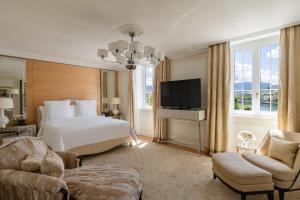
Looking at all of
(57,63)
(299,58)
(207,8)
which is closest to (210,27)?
(207,8)

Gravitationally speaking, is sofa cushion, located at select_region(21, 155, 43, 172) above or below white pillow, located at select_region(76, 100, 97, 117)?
below

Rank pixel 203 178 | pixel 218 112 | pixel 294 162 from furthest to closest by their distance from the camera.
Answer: pixel 218 112 → pixel 203 178 → pixel 294 162

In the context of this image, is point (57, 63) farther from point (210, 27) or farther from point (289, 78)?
point (289, 78)

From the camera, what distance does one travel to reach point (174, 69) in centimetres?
474

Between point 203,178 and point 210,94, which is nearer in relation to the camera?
point 203,178

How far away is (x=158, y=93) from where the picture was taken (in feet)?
15.7

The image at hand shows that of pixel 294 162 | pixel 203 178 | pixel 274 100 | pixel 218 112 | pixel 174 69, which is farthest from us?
pixel 174 69

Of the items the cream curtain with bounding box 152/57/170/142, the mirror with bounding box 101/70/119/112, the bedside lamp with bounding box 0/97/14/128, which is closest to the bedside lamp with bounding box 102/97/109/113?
the mirror with bounding box 101/70/119/112

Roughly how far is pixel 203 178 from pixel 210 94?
72.5 inches

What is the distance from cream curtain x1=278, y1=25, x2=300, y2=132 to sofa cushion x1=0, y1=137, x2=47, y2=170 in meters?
3.59

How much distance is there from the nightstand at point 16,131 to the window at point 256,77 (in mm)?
4863

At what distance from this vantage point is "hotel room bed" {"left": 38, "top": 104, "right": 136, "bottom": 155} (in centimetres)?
320

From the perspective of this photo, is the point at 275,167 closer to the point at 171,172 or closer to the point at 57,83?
the point at 171,172

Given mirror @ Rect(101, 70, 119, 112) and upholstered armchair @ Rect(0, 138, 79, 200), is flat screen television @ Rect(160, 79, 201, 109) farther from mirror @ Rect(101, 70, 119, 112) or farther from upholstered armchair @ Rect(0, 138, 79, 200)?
upholstered armchair @ Rect(0, 138, 79, 200)
